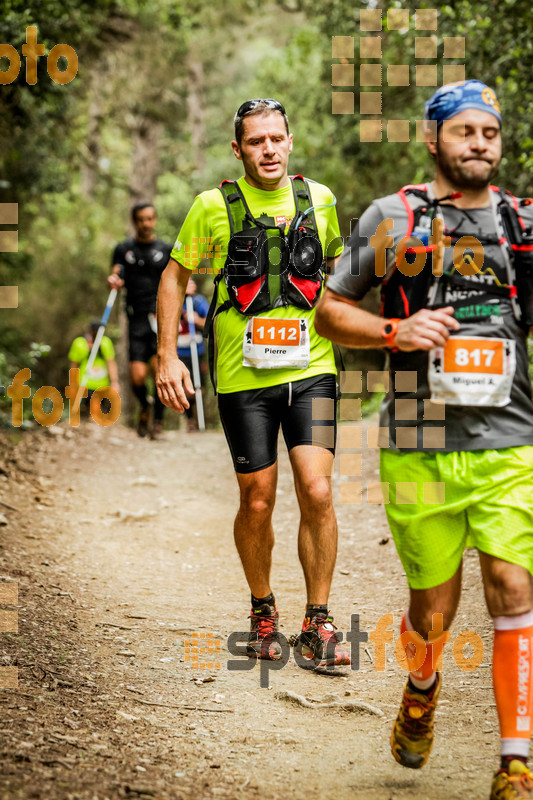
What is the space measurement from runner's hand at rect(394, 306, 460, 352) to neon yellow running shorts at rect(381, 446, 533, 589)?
1.27 feet

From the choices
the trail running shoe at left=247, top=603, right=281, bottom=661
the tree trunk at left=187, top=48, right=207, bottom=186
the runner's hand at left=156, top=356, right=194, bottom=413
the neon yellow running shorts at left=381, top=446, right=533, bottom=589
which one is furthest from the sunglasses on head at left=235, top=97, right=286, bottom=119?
the tree trunk at left=187, top=48, right=207, bottom=186

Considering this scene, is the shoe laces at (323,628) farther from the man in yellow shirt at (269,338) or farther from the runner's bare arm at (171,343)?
the runner's bare arm at (171,343)

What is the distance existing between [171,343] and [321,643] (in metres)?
1.63

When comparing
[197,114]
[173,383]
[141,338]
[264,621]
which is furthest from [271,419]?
[197,114]

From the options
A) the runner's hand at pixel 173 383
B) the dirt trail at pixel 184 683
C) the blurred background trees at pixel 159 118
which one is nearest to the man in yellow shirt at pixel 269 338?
the runner's hand at pixel 173 383

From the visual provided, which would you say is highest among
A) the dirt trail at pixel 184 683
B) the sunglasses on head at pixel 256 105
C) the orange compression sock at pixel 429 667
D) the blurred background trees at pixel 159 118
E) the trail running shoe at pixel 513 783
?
the blurred background trees at pixel 159 118

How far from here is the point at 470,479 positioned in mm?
2900

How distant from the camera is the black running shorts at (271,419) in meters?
4.49

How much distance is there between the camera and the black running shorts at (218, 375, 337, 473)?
4488 mm

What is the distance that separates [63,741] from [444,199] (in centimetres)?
232

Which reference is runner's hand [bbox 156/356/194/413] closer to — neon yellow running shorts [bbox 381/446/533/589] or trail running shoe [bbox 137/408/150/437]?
neon yellow running shorts [bbox 381/446/533/589]

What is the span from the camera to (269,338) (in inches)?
175

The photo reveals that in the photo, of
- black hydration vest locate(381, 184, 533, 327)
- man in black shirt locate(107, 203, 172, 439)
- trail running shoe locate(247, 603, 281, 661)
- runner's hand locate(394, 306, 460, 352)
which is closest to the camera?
runner's hand locate(394, 306, 460, 352)

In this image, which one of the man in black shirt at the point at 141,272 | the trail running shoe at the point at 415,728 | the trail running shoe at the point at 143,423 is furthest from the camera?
the trail running shoe at the point at 143,423
